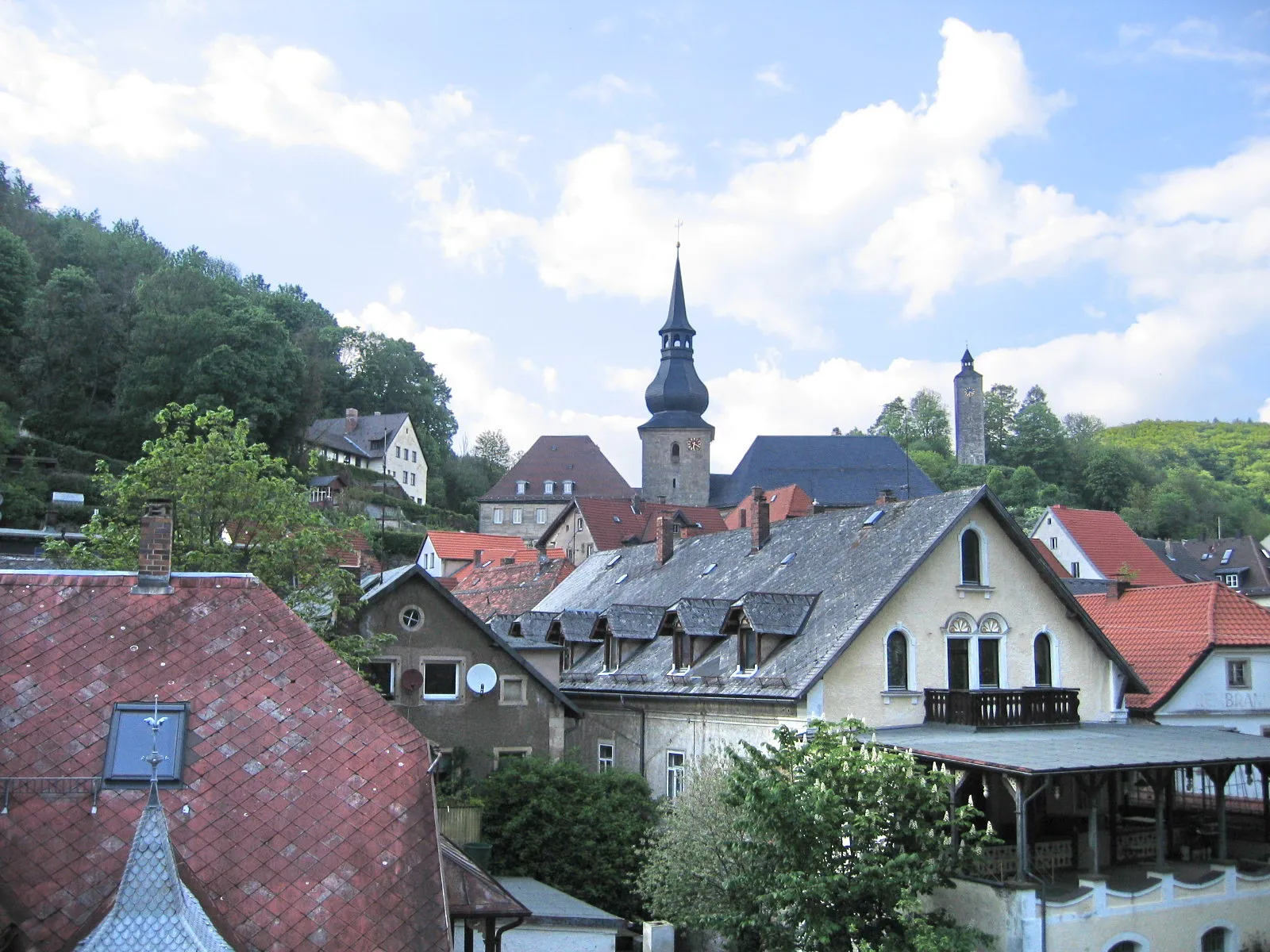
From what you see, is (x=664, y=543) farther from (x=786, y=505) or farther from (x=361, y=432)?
(x=361, y=432)

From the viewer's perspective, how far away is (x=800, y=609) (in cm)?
2580

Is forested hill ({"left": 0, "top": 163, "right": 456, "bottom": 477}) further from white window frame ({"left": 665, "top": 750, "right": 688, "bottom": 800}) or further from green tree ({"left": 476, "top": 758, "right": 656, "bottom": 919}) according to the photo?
green tree ({"left": 476, "top": 758, "right": 656, "bottom": 919})

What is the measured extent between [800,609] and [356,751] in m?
13.2


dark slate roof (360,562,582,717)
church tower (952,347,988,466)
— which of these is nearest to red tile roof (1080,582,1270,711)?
dark slate roof (360,562,582,717)

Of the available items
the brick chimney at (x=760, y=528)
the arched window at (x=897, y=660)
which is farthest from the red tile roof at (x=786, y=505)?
the arched window at (x=897, y=660)

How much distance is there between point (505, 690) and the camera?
27328mm

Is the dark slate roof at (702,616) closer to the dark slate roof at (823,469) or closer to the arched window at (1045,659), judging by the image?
the arched window at (1045,659)

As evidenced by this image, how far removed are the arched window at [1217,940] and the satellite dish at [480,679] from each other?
14.4 metres

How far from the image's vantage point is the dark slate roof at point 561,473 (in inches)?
3834

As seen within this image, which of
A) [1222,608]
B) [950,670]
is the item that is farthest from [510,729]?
[1222,608]

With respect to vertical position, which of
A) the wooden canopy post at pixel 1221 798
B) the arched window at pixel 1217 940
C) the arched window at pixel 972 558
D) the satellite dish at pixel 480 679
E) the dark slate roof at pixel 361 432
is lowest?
the arched window at pixel 1217 940

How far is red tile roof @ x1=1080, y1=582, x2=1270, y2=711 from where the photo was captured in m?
30.1

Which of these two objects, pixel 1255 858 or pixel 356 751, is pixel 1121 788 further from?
pixel 356 751

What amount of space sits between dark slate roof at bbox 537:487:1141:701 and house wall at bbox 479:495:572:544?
60.2 metres
